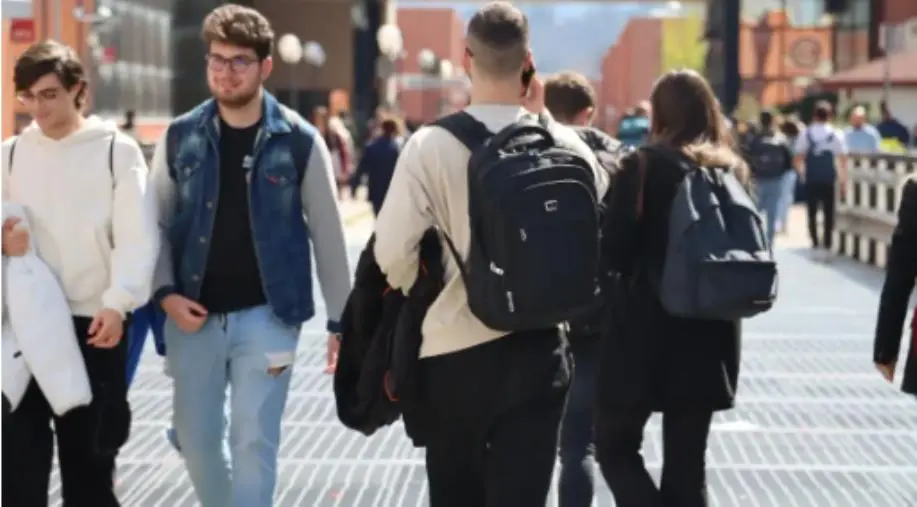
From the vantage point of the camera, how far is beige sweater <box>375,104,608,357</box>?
4.69 metres

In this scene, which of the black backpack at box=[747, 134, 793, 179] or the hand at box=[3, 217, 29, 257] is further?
the black backpack at box=[747, 134, 793, 179]

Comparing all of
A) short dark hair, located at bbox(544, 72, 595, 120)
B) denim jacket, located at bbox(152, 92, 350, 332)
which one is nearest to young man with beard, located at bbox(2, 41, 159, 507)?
denim jacket, located at bbox(152, 92, 350, 332)

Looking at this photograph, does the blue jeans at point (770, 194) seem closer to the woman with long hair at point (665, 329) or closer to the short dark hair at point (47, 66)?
the woman with long hair at point (665, 329)

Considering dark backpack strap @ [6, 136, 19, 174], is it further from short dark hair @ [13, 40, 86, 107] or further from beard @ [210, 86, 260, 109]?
beard @ [210, 86, 260, 109]

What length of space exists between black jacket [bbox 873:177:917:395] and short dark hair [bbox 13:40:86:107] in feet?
7.60

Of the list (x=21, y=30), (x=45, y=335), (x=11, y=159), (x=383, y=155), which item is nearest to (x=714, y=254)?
(x=45, y=335)

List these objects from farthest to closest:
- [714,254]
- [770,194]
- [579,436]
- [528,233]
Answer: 1. [770,194]
2. [579,436]
3. [714,254]
4. [528,233]

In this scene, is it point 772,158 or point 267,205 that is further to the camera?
point 772,158

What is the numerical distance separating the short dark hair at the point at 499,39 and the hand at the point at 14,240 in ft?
4.86

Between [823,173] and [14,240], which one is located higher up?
[14,240]

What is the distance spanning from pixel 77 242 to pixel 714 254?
1.80 metres

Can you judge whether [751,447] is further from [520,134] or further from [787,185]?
[787,185]

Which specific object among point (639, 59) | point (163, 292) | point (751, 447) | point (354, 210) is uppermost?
point (163, 292)

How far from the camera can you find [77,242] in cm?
557
